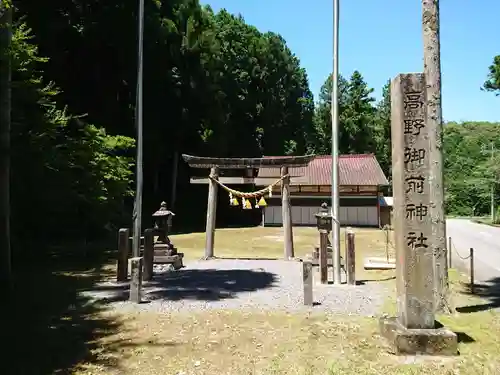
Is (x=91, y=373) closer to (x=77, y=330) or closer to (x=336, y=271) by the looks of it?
(x=77, y=330)

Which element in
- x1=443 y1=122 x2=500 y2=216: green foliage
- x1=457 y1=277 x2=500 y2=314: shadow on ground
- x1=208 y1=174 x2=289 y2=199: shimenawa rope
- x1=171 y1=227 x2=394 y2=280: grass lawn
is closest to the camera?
x1=457 y1=277 x2=500 y2=314: shadow on ground

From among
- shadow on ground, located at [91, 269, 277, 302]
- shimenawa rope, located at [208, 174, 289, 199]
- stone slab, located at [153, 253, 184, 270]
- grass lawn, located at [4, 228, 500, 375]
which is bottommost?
grass lawn, located at [4, 228, 500, 375]

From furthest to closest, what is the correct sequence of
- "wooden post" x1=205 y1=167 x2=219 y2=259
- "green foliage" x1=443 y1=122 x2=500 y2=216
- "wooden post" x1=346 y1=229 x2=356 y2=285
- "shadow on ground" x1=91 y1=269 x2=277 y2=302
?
"green foliage" x1=443 y1=122 x2=500 y2=216, "wooden post" x1=205 y1=167 x2=219 y2=259, "wooden post" x1=346 y1=229 x2=356 y2=285, "shadow on ground" x1=91 y1=269 x2=277 y2=302

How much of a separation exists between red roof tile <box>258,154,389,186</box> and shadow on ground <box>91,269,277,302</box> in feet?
55.6

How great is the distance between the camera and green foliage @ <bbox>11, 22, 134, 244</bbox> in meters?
11.3

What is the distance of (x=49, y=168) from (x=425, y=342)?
34.5 feet

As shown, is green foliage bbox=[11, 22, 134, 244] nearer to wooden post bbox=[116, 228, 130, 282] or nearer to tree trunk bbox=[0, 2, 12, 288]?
tree trunk bbox=[0, 2, 12, 288]

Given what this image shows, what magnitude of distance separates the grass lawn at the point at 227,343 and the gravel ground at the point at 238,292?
1.64ft

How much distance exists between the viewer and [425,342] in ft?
17.7

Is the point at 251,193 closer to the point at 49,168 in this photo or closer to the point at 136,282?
the point at 49,168

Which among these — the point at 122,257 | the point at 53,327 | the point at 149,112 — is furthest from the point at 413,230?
the point at 149,112

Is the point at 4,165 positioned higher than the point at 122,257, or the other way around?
the point at 4,165

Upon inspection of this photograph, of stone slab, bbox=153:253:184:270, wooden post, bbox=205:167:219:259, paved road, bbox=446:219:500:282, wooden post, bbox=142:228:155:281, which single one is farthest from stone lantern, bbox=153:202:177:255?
paved road, bbox=446:219:500:282

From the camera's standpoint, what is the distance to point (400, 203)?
585cm
